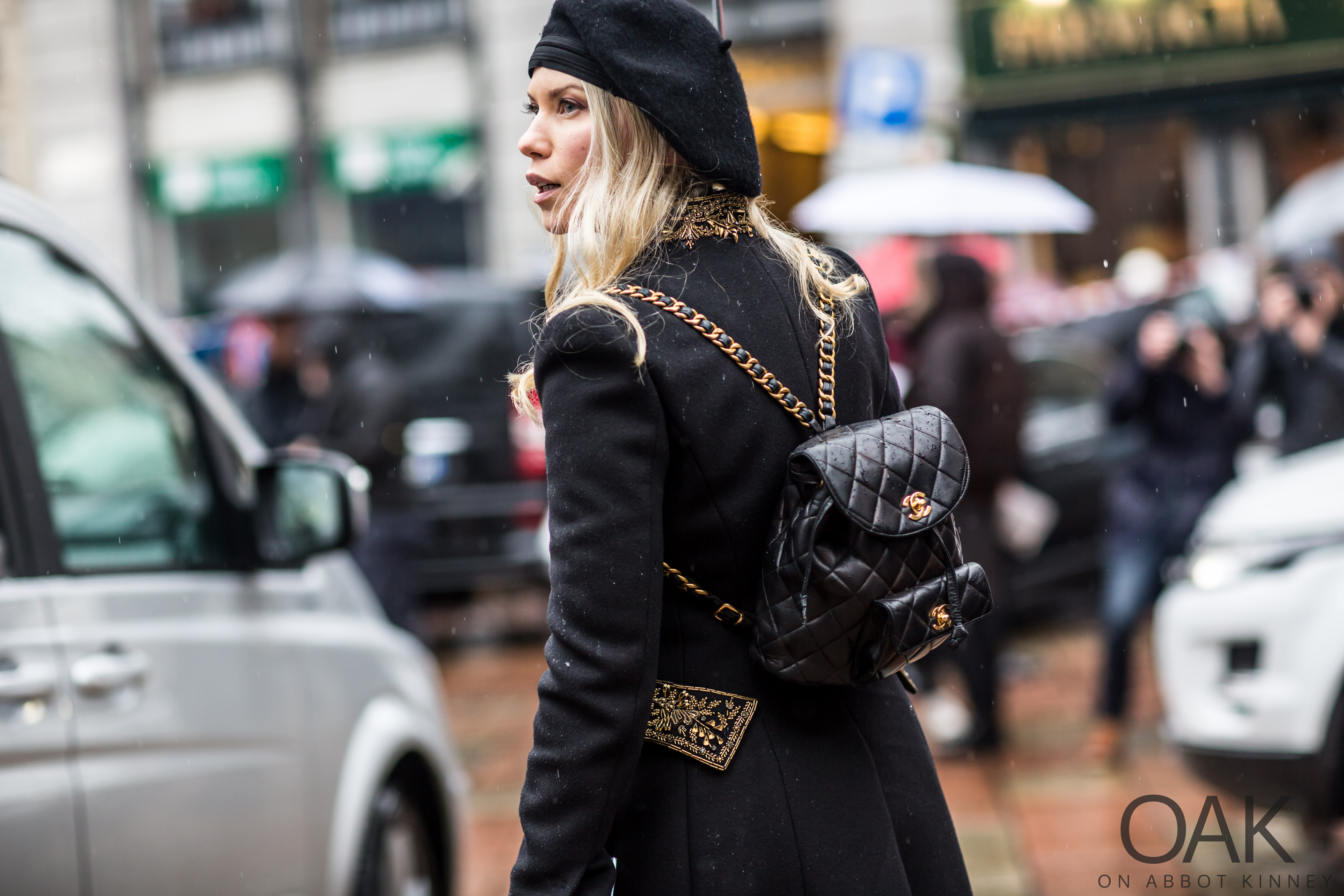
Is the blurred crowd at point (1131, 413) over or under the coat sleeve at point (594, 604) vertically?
under

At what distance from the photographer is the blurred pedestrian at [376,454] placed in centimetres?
690

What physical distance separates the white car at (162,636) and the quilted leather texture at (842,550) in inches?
46.0

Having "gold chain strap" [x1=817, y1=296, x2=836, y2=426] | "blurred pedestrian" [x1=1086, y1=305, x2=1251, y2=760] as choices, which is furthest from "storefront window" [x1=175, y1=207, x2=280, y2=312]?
"gold chain strap" [x1=817, y1=296, x2=836, y2=426]

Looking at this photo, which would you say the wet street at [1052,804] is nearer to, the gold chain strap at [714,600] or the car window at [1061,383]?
the car window at [1061,383]

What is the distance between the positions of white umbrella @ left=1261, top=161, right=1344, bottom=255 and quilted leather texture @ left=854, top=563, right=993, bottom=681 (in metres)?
6.79

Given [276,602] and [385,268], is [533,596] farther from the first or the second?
[276,602]

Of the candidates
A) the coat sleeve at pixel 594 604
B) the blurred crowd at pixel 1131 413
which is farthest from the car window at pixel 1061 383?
the coat sleeve at pixel 594 604

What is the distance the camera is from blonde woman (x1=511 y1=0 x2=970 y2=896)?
5.60ft

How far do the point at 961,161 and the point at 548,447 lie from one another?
13.8 m

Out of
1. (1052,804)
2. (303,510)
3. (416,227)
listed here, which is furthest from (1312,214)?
(416,227)

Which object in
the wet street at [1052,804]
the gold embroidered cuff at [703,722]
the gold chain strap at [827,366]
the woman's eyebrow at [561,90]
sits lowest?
the wet street at [1052,804]

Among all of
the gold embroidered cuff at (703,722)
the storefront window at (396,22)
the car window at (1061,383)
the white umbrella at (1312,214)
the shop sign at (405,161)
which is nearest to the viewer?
the gold embroidered cuff at (703,722)

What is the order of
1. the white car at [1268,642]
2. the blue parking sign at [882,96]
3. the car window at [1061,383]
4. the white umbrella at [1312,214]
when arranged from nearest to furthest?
1. the white car at [1268,642]
2. the car window at [1061,383]
3. the blue parking sign at [882,96]
4. the white umbrella at [1312,214]

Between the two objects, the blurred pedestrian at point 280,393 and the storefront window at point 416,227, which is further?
the storefront window at point 416,227
